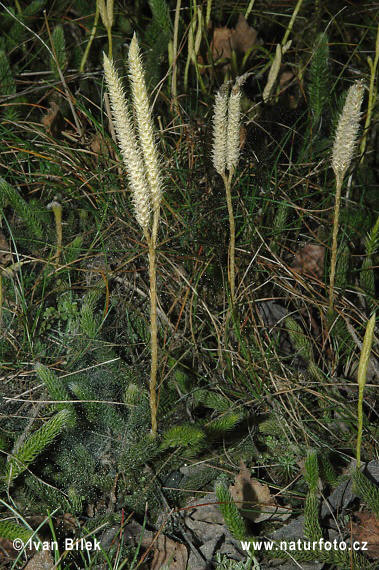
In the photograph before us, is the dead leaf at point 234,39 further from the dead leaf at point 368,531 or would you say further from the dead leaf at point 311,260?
the dead leaf at point 368,531

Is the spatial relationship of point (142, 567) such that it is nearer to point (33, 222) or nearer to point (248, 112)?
point (33, 222)

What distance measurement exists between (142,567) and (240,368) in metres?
0.79

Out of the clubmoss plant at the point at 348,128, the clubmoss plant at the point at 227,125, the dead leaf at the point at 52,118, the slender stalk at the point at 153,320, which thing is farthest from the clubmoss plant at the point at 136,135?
the dead leaf at the point at 52,118

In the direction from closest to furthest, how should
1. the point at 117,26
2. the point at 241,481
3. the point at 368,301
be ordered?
the point at 241,481
the point at 368,301
the point at 117,26

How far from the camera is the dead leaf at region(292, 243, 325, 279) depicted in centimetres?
256

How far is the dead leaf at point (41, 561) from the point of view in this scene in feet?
5.48

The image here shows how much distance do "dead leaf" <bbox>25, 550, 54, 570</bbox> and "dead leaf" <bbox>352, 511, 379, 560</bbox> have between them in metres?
0.96

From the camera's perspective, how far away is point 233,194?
255 centimetres

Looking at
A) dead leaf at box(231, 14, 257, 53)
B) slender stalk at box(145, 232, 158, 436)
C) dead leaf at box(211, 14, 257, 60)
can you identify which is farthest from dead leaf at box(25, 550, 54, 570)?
dead leaf at box(231, 14, 257, 53)

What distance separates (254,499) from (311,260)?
1.14 meters

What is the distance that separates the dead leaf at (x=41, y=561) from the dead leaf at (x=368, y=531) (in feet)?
3.14

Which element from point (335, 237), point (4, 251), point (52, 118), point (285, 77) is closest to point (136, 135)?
point (335, 237)

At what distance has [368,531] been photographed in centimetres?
180

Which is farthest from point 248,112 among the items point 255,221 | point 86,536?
point 86,536
